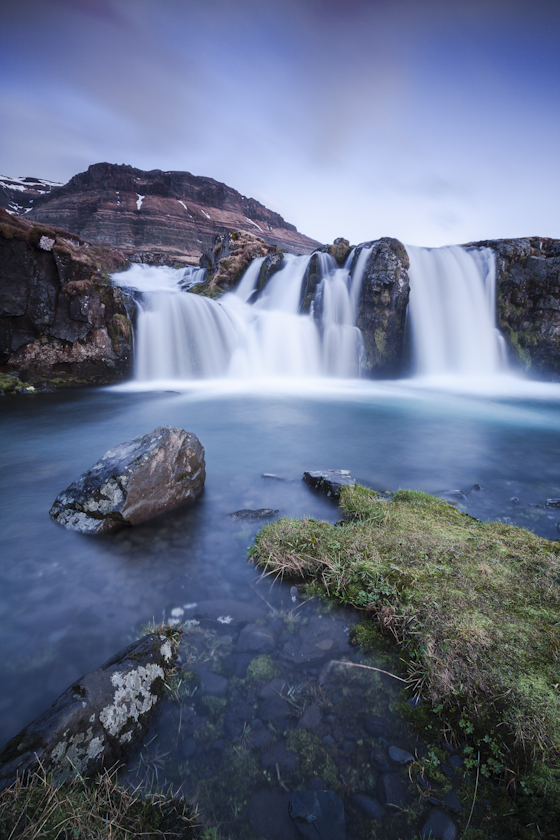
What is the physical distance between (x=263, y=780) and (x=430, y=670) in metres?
1.38

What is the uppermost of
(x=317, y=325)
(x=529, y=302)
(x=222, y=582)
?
(x=529, y=302)

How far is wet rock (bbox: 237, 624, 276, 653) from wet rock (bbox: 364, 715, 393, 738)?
39.2 inches

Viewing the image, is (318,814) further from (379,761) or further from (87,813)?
(87,813)

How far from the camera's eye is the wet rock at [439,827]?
182cm

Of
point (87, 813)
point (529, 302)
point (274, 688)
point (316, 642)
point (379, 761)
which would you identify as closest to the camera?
point (87, 813)

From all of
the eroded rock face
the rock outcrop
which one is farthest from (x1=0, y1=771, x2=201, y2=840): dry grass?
the rock outcrop

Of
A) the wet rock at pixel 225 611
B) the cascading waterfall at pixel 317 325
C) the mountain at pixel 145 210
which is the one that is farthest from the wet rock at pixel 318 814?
the mountain at pixel 145 210

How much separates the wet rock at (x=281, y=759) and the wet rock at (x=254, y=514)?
3.39 m

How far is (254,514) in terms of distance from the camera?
5.73 metres

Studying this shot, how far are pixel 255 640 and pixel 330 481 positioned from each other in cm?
351

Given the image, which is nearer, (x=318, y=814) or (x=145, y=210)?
(x=318, y=814)

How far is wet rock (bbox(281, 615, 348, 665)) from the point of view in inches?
118

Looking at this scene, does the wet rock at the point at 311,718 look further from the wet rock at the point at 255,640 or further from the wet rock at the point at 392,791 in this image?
the wet rock at the point at 255,640

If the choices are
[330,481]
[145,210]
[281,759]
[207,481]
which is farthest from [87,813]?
[145,210]
